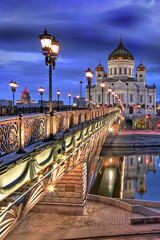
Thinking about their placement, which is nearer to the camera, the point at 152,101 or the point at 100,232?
the point at 100,232

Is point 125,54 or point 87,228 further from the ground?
point 125,54

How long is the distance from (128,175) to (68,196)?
53.9ft

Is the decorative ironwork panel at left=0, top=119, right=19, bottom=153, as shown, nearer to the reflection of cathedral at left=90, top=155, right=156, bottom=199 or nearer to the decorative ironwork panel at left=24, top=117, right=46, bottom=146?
the decorative ironwork panel at left=24, top=117, right=46, bottom=146

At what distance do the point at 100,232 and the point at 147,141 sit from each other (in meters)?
36.9

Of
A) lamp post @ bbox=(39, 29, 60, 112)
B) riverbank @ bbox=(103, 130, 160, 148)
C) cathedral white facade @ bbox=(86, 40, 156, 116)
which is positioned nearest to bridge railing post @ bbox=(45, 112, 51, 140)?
lamp post @ bbox=(39, 29, 60, 112)

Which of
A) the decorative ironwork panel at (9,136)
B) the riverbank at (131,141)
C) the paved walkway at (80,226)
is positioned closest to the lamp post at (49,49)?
the decorative ironwork panel at (9,136)

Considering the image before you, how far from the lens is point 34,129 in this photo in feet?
24.4

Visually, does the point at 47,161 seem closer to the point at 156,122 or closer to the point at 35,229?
the point at 35,229

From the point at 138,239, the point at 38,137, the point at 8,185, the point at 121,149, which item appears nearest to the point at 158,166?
the point at 121,149

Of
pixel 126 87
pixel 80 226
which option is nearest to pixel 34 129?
pixel 80 226

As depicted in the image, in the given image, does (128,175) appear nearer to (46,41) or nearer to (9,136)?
(46,41)

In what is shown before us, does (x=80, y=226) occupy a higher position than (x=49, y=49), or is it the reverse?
(x=49, y=49)

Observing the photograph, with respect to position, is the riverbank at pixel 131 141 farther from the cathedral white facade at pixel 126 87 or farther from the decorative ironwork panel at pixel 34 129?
the cathedral white facade at pixel 126 87

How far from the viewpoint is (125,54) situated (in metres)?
102
